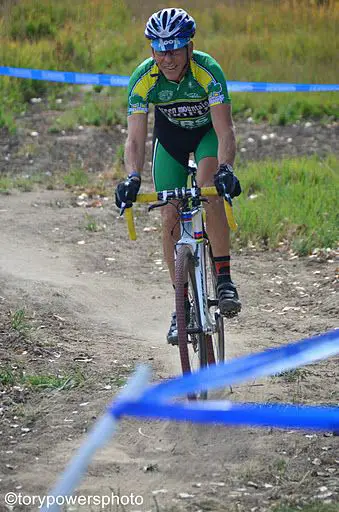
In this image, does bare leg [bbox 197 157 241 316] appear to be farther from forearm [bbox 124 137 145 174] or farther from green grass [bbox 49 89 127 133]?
green grass [bbox 49 89 127 133]

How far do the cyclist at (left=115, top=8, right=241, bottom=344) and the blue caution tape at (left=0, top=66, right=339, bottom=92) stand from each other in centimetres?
598

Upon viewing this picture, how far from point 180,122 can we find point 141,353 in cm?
151

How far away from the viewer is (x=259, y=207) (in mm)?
8852

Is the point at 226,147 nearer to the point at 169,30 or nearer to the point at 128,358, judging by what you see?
the point at 169,30

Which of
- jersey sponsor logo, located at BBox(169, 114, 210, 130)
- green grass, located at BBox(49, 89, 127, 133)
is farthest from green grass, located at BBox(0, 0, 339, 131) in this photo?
jersey sponsor logo, located at BBox(169, 114, 210, 130)

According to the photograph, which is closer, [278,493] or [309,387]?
[278,493]

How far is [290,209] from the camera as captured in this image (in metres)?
8.87

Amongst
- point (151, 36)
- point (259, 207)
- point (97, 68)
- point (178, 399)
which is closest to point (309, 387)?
point (178, 399)

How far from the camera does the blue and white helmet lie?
4934mm

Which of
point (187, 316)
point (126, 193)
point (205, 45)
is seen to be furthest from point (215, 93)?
point (205, 45)

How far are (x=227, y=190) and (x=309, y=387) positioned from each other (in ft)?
4.51

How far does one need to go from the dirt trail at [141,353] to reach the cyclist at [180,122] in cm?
63

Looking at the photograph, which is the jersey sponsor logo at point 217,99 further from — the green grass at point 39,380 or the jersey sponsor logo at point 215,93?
the green grass at point 39,380

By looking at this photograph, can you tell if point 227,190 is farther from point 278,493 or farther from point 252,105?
point 252,105
